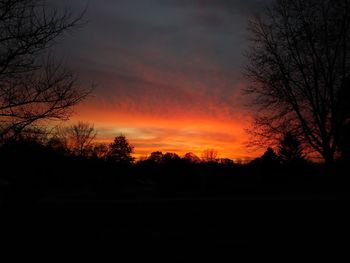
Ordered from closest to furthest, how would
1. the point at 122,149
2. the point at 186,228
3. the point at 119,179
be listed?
the point at 186,228, the point at 119,179, the point at 122,149

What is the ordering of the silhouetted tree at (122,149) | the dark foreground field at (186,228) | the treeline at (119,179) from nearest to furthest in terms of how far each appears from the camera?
the dark foreground field at (186,228) → the treeline at (119,179) → the silhouetted tree at (122,149)

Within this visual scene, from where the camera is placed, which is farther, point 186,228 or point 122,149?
point 122,149

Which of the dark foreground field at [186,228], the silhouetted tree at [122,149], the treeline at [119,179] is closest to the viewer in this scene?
the dark foreground field at [186,228]

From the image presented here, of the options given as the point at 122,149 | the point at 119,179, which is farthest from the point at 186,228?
the point at 122,149

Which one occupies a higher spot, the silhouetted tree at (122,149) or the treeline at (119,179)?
the silhouetted tree at (122,149)

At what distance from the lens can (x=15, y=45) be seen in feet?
33.2

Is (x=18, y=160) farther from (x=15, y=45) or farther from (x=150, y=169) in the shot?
(x=150, y=169)

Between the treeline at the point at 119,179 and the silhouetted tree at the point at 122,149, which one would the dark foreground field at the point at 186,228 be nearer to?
the treeline at the point at 119,179

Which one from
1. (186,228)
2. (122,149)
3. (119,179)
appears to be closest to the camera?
(186,228)

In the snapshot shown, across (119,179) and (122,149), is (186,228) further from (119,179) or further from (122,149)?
(122,149)

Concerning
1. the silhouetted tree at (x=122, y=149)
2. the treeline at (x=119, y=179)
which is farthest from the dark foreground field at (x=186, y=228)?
the silhouetted tree at (x=122, y=149)

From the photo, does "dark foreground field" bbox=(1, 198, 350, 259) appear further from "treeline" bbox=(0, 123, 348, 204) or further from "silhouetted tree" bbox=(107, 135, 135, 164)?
"silhouetted tree" bbox=(107, 135, 135, 164)

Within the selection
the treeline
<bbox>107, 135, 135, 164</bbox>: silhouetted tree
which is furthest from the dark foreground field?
<bbox>107, 135, 135, 164</bbox>: silhouetted tree

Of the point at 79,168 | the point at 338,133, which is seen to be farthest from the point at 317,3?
A: the point at 79,168
